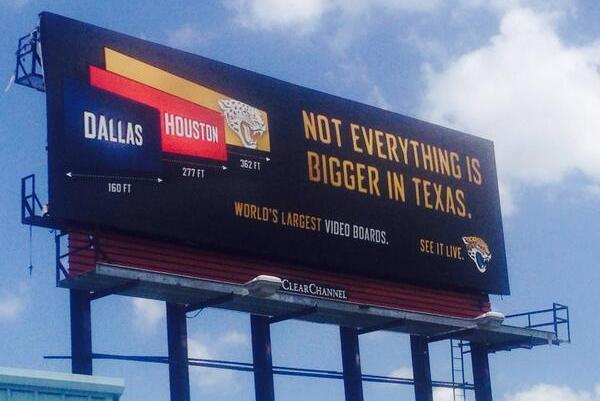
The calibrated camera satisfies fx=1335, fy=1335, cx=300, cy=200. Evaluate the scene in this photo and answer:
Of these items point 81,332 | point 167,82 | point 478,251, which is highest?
point 167,82

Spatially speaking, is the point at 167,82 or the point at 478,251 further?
the point at 478,251

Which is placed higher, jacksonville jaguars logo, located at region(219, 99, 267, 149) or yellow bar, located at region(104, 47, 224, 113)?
yellow bar, located at region(104, 47, 224, 113)

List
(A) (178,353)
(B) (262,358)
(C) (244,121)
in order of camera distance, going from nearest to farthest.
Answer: (A) (178,353) → (B) (262,358) → (C) (244,121)

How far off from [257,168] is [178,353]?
467cm

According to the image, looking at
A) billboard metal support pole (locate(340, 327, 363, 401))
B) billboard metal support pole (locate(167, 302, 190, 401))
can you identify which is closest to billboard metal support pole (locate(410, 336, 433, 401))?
billboard metal support pole (locate(340, 327, 363, 401))

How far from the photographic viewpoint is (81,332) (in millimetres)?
25750

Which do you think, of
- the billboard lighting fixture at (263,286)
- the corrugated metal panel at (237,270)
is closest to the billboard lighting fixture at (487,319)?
the corrugated metal panel at (237,270)

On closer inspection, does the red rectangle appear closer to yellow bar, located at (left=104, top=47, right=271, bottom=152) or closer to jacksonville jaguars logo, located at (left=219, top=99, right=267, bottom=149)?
yellow bar, located at (left=104, top=47, right=271, bottom=152)

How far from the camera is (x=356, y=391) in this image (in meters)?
31.6

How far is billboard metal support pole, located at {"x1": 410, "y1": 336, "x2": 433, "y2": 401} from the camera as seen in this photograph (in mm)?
33469

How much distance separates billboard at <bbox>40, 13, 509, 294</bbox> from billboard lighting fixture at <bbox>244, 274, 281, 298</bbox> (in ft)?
2.92

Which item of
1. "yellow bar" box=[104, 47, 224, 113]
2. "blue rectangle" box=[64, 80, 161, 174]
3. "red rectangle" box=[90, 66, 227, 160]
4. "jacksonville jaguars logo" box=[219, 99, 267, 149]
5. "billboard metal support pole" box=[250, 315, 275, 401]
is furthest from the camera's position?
"jacksonville jaguars logo" box=[219, 99, 267, 149]

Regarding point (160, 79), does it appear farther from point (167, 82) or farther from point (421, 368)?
point (421, 368)

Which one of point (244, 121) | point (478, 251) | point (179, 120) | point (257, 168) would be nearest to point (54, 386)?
point (179, 120)
